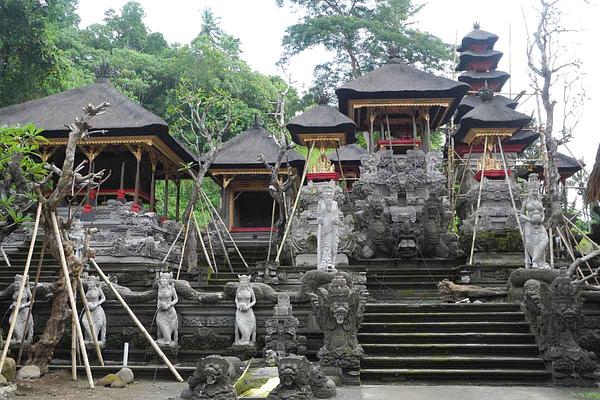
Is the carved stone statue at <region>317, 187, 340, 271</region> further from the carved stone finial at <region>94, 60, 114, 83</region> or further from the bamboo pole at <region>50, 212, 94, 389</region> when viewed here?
A: the carved stone finial at <region>94, 60, 114, 83</region>

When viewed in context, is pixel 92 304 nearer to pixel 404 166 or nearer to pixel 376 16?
pixel 404 166

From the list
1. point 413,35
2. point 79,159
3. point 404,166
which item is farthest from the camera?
point 413,35

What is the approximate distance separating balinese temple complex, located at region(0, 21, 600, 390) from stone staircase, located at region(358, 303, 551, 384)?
0.02 metres

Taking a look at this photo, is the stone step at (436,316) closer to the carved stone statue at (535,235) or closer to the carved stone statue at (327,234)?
the carved stone statue at (327,234)

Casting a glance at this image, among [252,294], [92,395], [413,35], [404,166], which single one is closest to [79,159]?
[404,166]

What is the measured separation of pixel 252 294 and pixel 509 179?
39.8 ft

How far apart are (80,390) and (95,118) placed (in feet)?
48.4

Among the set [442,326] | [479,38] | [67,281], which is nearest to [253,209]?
[479,38]

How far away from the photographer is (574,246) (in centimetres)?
1719

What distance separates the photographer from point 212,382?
641 centimetres

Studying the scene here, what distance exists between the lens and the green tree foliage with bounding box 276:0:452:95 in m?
34.4

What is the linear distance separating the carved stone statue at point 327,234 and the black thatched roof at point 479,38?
77.6 ft

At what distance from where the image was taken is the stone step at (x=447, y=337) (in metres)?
9.57

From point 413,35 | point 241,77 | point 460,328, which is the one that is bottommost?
point 460,328
